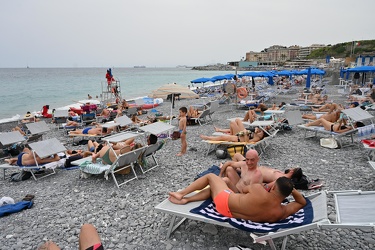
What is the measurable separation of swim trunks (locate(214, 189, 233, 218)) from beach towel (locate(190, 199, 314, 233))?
0.05 m

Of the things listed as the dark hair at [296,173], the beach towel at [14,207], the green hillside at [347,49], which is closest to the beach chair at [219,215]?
the dark hair at [296,173]

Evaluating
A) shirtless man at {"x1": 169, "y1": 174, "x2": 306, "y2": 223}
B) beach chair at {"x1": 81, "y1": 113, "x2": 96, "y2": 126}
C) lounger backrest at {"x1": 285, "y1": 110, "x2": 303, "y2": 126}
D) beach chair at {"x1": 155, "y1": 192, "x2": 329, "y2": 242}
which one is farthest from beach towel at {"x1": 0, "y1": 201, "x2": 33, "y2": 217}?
beach chair at {"x1": 81, "y1": 113, "x2": 96, "y2": 126}

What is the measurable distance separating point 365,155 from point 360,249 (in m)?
3.81

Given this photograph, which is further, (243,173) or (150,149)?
(150,149)

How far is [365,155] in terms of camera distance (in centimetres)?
600

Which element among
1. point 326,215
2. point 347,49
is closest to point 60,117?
point 326,215

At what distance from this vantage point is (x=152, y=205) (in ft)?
13.4

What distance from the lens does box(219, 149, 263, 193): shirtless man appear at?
11.1 feet

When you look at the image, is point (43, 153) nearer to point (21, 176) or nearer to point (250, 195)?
point (21, 176)

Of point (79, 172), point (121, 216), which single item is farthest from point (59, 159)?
point (121, 216)

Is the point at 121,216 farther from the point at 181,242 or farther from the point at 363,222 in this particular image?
the point at 363,222

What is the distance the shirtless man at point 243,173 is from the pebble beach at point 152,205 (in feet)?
1.89

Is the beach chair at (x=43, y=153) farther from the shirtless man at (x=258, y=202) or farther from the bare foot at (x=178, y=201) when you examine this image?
the shirtless man at (x=258, y=202)

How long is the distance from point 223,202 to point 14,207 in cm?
333
